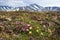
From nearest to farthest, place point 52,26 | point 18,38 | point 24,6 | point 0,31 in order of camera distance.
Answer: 1. point 18,38
2. point 0,31
3. point 52,26
4. point 24,6

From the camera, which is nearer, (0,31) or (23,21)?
(0,31)

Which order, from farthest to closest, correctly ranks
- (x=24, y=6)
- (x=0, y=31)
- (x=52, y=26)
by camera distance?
(x=24, y=6)
(x=52, y=26)
(x=0, y=31)

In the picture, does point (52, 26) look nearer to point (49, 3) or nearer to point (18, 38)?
point (18, 38)

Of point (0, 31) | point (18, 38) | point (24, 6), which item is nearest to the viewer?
point (18, 38)

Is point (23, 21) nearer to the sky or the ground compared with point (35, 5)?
nearer to the sky

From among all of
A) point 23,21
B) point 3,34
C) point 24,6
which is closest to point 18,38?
point 3,34

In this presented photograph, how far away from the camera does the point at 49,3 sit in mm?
11828

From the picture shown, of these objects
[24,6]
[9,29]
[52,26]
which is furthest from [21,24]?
[24,6]

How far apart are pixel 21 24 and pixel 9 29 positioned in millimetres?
337

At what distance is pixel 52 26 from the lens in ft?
21.6

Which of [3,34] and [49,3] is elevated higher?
[3,34]

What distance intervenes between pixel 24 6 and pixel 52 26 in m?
4.82

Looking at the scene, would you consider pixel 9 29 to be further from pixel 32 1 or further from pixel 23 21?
pixel 32 1

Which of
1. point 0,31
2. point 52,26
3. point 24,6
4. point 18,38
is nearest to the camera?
point 18,38
